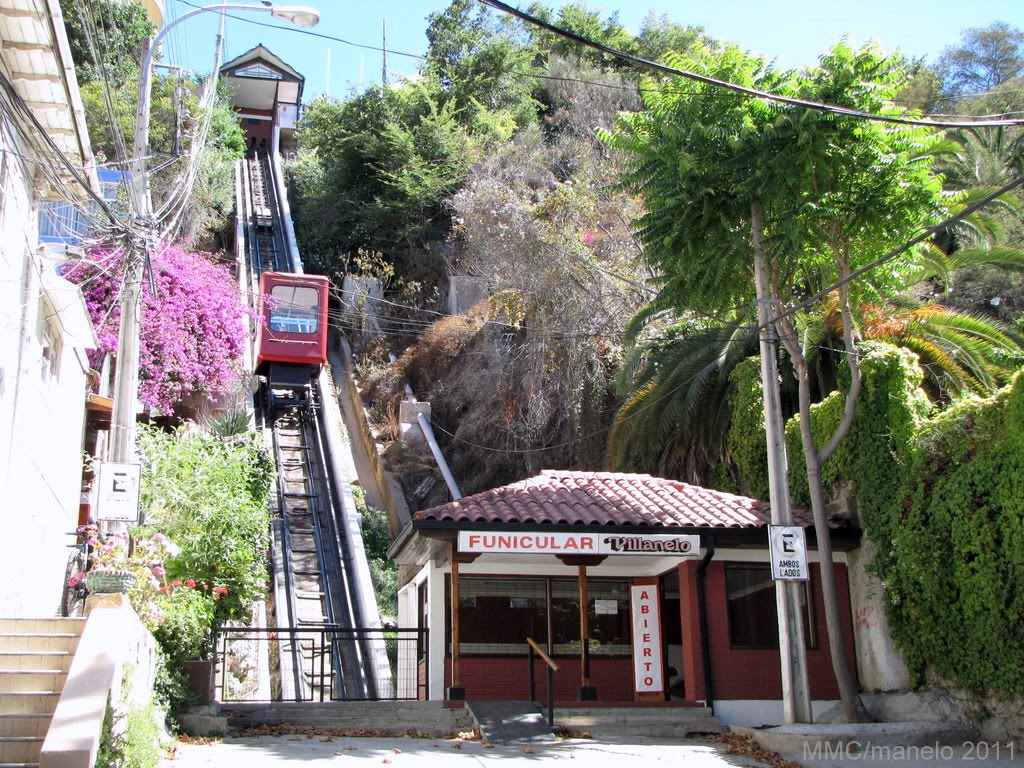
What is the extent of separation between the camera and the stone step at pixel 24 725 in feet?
29.9

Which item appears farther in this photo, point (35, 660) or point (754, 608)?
point (754, 608)

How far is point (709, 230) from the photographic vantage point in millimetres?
15234

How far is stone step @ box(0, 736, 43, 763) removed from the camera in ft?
28.8

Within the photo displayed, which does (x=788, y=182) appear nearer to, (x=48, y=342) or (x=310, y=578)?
(x=48, y=342)

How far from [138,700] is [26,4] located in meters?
7.94

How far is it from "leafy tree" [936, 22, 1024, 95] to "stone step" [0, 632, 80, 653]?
47004 mm

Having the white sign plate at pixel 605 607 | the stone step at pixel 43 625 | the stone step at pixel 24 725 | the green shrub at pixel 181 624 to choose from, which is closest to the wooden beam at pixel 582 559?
the white sign plate at pixel 605 607

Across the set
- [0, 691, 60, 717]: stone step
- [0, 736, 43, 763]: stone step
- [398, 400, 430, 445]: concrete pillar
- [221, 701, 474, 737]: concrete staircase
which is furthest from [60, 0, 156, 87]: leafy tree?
[0, 736, 43, 763]: stone step

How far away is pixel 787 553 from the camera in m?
13.3

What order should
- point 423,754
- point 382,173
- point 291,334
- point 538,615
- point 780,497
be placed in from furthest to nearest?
point 382,173 < point 291,334 < point 538,615 < point 780,497 < point 423,754

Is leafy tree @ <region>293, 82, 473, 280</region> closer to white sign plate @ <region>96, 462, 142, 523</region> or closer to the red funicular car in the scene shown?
the red funicular car

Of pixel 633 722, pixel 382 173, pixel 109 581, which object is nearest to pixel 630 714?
pixel 633 722

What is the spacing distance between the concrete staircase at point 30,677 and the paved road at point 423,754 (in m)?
1.28

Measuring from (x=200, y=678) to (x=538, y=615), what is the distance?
18.9 feet
